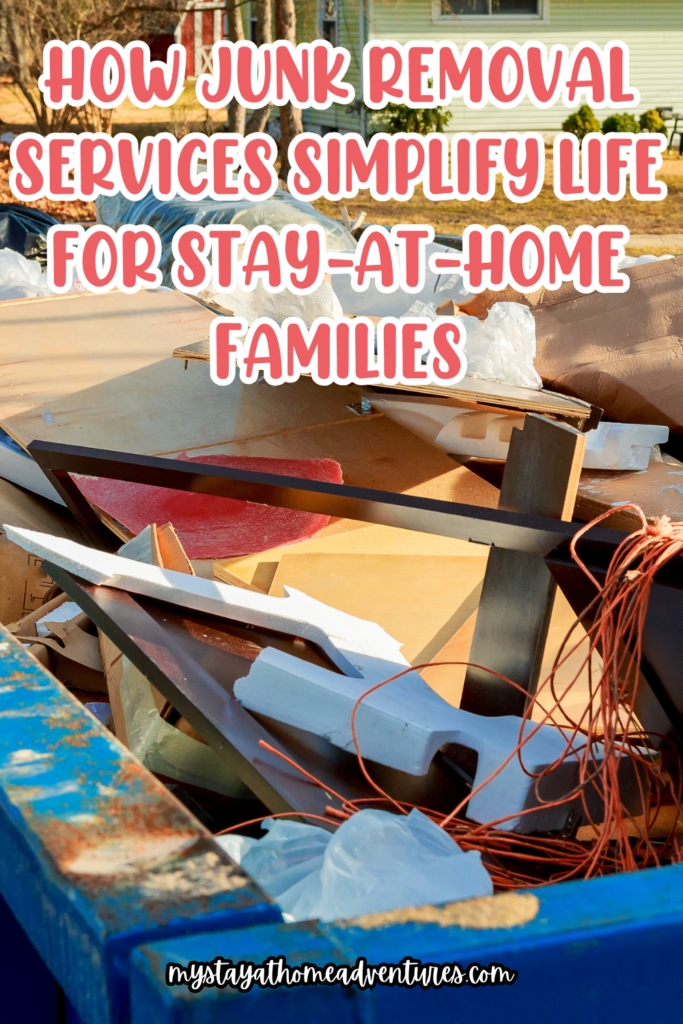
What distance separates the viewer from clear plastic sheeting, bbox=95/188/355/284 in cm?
623

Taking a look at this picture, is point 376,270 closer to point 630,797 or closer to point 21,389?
point 21,389

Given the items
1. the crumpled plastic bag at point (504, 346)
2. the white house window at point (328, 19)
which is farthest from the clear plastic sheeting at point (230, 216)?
the white house window at point (328, 19)

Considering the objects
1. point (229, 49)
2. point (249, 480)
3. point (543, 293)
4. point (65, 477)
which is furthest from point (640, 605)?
point (229, 49)

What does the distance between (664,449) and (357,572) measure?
1420 millimetres

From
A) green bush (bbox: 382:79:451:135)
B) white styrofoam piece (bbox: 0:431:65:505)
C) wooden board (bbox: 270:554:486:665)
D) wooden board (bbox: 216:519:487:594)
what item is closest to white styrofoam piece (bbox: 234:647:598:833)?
wooden board (bbox: 270:554:486:665)

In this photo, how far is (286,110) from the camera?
1400 cm

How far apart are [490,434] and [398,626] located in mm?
998

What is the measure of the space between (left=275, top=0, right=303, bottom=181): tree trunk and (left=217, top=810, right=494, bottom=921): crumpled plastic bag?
13541mm

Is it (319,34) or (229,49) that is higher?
(319,34)

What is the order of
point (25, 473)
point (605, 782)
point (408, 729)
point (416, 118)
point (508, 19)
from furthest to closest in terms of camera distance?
point (508, 19)
point (416, 118)
point (25, 473)
point (408, 729)
point (605, 782)

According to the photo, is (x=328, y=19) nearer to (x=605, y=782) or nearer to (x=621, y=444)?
(x=621, y=444)

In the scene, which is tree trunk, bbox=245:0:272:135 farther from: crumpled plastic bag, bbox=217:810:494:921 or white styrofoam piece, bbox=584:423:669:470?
crumpled plastic bag, bbox=217:810:494:921

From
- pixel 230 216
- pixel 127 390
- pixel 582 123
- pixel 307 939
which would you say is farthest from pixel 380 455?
pixel 582 123

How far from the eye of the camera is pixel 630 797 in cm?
159
